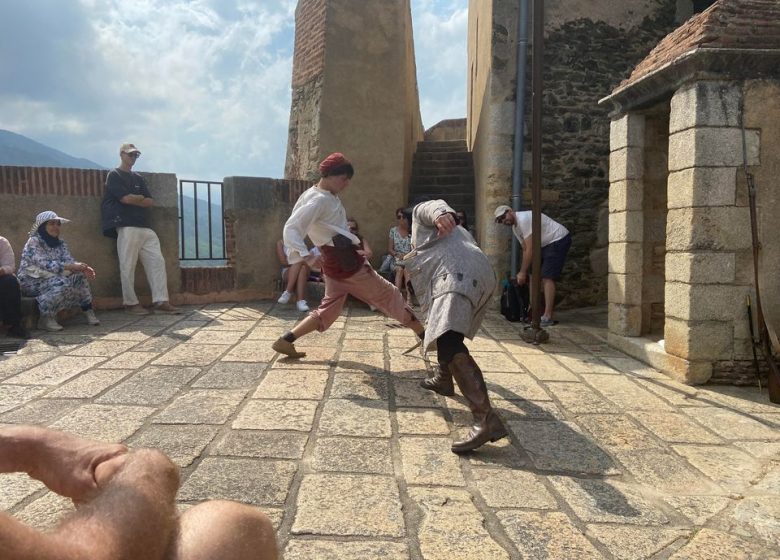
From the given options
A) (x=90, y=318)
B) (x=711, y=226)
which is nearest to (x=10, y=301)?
(x=90, y=318)

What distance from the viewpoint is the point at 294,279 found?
8031mm

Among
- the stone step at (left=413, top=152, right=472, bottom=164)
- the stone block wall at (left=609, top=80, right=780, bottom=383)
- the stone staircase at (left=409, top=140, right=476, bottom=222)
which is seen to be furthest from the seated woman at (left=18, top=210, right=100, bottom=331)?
the stone step at (left=413, top=152, right=472, bottom=164)

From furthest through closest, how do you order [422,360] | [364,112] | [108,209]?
[364,112] → [108,209] → [422,360]

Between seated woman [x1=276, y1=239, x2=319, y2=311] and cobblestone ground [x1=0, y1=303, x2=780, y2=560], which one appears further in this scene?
seated woman [x1=276, y1=239, x2=319, y2=311]

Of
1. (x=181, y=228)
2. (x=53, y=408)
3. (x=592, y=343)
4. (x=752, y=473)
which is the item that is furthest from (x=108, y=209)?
(x=752, y=473)

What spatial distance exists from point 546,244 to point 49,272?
5808 mm

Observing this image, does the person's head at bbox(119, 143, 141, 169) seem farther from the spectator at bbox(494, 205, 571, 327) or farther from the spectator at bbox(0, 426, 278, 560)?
the spectator at bbox(0, 426, 278, 560)

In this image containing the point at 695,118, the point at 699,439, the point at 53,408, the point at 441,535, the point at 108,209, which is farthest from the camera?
the point at 108,209

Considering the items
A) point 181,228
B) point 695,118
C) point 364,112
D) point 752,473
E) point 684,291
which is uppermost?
point 364,112

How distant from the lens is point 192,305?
25.6 feet

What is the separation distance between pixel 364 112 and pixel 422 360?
5.84m

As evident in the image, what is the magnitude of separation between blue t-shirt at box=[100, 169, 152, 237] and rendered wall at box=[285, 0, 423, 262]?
3.34 m

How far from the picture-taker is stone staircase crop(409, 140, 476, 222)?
10844 mm

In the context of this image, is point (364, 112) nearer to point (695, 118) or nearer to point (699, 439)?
point (695, 118)
